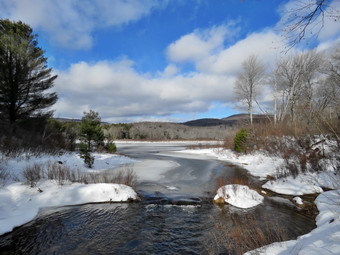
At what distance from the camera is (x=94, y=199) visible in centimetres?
844

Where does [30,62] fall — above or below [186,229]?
above

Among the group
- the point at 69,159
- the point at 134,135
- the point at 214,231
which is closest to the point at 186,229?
the point at 214,231

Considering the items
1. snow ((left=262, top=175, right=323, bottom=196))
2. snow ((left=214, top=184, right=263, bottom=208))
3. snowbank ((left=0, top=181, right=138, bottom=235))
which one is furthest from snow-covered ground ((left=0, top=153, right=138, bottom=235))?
snow ((left=262, top=175, right=323, bottom=196))

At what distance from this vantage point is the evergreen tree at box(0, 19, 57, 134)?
54.4 feet

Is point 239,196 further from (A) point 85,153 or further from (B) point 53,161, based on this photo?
(B) point 53,161

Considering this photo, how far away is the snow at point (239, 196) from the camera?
804cm

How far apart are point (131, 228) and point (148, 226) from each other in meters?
0.54

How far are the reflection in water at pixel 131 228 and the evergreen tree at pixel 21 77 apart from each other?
1410 cm

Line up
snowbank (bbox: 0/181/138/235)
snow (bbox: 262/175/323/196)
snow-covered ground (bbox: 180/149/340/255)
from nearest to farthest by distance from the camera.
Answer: snow-covered ground (bbox: 180/149/340/255)
snowbank (bbox: 0/181/138/235)
snow (bbox: 262/175/323/196)

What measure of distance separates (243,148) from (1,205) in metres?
22.7

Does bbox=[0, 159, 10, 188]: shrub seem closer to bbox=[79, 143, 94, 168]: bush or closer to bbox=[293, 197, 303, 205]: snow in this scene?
bbox=[79, 143, 94, 168]: bush

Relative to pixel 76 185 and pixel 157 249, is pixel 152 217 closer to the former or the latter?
pixel 157 249

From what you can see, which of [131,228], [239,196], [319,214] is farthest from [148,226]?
[319,214]

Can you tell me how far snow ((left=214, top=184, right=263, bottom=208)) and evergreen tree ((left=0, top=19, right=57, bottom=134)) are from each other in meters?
17.6
